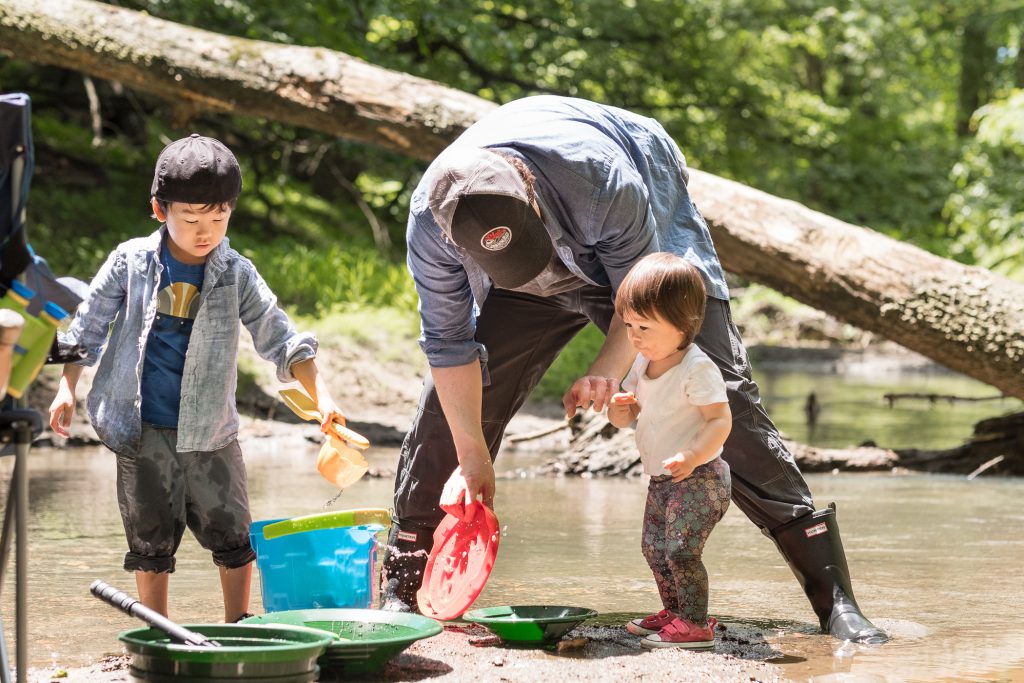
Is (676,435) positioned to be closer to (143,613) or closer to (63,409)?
(143,613)

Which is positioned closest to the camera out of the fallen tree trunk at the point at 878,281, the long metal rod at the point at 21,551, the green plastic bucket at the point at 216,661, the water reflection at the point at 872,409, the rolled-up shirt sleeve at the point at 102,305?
the long metal rod at the point at 21,551

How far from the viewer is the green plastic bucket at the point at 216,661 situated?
7.96 feet

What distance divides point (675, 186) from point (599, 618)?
1356 millimetres

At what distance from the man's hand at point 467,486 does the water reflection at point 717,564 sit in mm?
629

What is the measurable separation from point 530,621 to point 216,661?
3.54 feet

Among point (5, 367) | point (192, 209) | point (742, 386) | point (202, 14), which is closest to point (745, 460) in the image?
point (742, 386)

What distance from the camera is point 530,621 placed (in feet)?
10.8

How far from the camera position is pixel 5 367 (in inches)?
93.2

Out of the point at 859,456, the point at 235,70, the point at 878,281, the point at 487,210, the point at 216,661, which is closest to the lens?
the point at 216,661

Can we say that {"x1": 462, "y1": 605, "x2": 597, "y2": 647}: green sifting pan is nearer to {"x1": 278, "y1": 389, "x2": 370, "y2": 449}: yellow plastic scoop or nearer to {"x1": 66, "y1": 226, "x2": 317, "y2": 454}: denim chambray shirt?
{"x1": 278, "y1": 389, "x2": 370, "y2": 449}: yellow plastic scoop

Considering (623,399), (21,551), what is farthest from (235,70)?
(21,551)

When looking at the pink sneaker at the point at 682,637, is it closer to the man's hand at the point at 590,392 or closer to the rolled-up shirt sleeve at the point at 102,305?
the man's hand at the point at 590,392

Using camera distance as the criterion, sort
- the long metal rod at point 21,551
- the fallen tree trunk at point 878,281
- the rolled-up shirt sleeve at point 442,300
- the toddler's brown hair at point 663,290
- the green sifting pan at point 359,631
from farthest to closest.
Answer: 1. the fallen tree trunk at point 878,281
2. the rolled-up shirt sleeve at point 442,300
3. the toddler's brown hair at point 663,290
4. the green sifting pan at point 359,631
5. the long metal rod at point 21,551

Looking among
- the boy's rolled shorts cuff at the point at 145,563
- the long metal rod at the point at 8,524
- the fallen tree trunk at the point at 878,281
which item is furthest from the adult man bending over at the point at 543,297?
the fallen tree trunk at the point at 878,281
